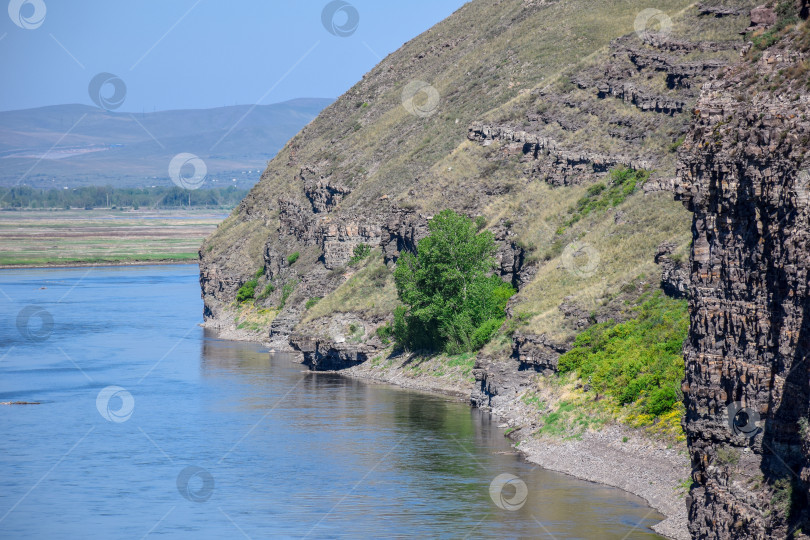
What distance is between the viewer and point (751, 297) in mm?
38781

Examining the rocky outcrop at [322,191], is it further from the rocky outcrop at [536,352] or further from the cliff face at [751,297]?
the cliff face at [751,297]

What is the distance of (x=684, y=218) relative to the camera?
78312 mm

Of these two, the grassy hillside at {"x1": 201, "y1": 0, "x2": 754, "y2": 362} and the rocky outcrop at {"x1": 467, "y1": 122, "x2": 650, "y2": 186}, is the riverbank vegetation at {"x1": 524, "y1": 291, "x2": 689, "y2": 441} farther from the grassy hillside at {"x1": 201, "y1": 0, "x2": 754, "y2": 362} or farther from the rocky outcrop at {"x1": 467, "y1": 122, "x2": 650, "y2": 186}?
the rocky outcrop at {"x1": 467, "y1": 122, "x2": 650, "y2": 186}

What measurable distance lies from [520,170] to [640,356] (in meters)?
40.5

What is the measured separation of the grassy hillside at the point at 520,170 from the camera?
82.7 meters

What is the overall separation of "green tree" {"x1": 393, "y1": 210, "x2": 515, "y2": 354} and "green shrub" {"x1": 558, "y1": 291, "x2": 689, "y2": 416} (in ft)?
56.2

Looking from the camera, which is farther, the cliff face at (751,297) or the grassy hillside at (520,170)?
the grassy hillside at (520,170)

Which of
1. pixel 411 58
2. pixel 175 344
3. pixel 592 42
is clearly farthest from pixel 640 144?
pixel 411 58

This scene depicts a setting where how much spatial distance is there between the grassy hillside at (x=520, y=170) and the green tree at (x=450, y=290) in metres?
3.10

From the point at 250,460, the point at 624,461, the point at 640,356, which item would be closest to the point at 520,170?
the point at 640,356

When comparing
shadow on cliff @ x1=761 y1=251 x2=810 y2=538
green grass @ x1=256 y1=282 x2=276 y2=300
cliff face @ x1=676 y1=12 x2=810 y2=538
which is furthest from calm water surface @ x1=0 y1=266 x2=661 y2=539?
green grass @ x1=256 y1=282 x2=276 y2=300

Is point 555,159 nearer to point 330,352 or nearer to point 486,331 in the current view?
point 486,331

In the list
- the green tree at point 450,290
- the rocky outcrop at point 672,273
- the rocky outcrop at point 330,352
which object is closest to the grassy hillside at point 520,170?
the rocky outcrop at point 672,273

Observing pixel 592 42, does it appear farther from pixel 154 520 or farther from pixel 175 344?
pixel 154 520
